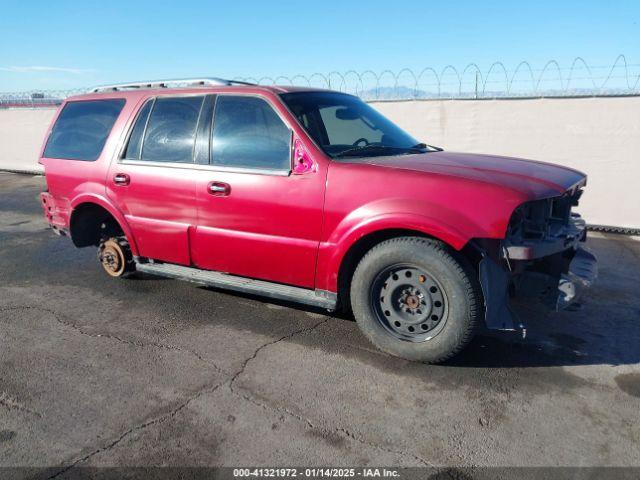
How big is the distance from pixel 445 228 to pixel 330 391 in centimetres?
127

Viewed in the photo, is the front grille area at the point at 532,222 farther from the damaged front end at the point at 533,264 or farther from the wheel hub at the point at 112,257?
the wheel hub at the point at 112,257

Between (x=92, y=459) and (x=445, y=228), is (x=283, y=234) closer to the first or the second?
(x=445, y=228)

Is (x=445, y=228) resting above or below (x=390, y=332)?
above

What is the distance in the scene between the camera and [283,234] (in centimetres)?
385

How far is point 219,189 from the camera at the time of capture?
405cm

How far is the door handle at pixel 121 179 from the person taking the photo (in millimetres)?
4586

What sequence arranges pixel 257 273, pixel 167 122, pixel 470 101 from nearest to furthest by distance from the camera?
pixel 257 273
pixel 167 122
pixel 470 101

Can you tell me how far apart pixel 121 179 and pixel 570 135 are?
6.61m

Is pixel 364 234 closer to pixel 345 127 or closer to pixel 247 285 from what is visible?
pixel 247 285

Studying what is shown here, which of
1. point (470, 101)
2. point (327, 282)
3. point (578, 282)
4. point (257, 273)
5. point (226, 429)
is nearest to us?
point (226, 429)

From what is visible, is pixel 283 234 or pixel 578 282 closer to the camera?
pixel 578 282

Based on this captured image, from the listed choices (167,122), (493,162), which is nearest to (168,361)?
(167,122)

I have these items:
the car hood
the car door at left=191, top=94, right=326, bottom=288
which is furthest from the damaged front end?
the car door at left=191, top=94, right=326, bottom=288

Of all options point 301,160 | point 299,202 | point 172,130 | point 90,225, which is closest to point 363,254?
point 299,202
